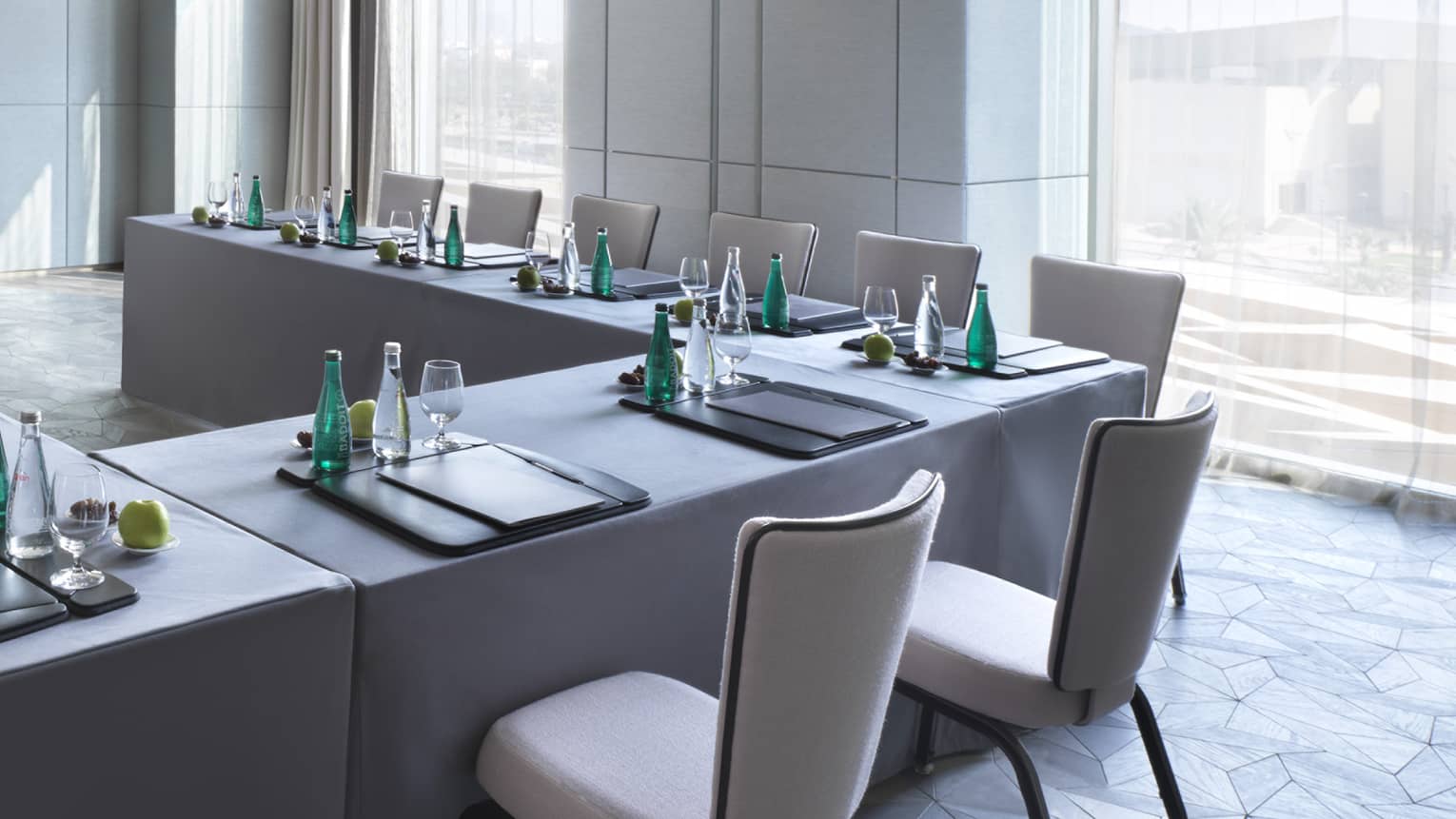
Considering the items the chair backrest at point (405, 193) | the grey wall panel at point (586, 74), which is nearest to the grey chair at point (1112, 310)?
the chair backrest at point (405, 193)

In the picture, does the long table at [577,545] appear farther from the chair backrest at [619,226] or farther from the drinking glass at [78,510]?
the chair backrest at [619,226]

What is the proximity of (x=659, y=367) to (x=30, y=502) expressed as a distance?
55.3 inches

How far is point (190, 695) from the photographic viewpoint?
179 cm

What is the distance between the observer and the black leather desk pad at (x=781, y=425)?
9.00 ft

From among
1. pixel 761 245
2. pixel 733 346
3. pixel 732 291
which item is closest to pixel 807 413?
pixel 733 346

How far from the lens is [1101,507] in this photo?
2.33m

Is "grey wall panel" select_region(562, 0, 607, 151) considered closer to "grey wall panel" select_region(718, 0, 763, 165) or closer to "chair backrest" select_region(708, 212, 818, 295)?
"grey wall panel" select_region(718, 0, 763, 165)

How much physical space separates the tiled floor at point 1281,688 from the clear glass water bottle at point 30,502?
1.68 metres

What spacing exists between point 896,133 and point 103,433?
3483 mm

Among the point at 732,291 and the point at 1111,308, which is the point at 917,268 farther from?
the point at 732,291

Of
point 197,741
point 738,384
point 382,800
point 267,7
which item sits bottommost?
point 382,800

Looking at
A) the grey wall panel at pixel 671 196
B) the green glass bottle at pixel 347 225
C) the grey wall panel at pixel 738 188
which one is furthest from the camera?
the grey wall panel at pixel 671 196

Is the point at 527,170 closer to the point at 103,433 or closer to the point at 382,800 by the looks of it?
the point at 103,433

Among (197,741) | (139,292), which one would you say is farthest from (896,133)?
(197,741)
